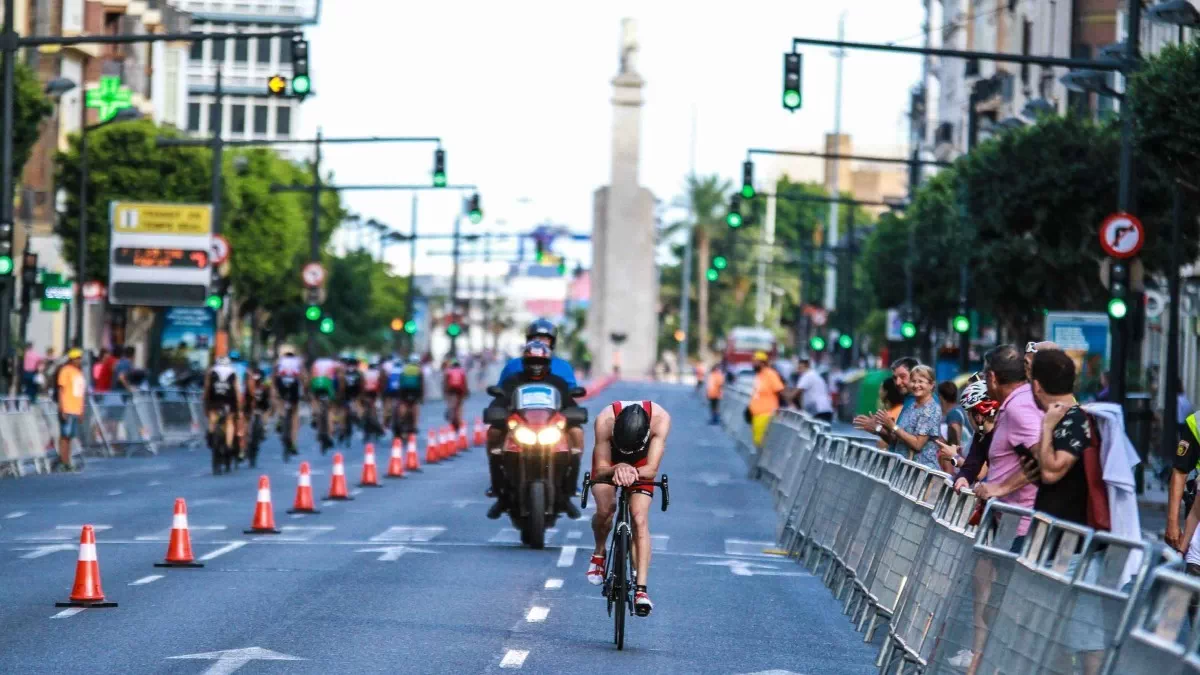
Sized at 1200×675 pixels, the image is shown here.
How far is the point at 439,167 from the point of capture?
44.4 metres

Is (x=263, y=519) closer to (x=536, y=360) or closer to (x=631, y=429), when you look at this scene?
(x=536, y=360)

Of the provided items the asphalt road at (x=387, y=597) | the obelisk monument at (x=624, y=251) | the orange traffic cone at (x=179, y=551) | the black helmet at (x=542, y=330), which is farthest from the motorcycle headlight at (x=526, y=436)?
the obelisk monument at (x=624, y=251)

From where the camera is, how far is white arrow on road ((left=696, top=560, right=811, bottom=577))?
18.8m

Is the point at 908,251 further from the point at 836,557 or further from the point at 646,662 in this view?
the point at 646,662

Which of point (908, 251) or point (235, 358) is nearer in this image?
point (235, 358)

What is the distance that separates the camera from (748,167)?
43.4 metres

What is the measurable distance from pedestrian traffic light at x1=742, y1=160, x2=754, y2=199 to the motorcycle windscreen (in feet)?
75.9

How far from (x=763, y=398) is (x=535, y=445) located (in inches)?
716

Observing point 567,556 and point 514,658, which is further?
point 567,556

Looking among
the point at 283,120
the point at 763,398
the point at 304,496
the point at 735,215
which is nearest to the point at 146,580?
the point at 304,496

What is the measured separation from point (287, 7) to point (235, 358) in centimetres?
9141

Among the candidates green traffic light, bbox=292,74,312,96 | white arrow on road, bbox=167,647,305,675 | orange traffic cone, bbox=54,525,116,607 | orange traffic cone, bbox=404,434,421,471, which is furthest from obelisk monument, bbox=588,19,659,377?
white arrow on road, bbox=167,647,305,675

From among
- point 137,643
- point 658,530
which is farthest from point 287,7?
point 137,643

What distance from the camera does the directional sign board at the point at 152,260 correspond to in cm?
5025
